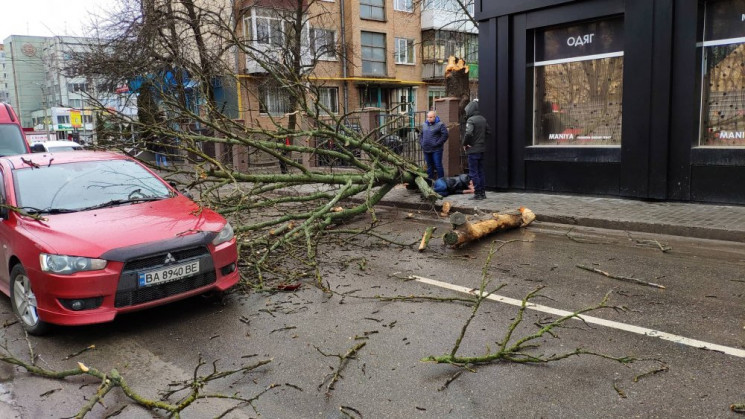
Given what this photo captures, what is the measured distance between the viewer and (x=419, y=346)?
4.32 meters

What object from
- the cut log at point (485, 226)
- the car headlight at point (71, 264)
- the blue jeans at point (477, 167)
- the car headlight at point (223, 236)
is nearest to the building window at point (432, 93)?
the blue jeans at point (477, 167)

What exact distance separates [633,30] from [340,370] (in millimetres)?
9323

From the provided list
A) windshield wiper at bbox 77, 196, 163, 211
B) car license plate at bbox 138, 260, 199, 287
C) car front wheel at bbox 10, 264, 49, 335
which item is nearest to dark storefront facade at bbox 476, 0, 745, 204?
windshield wiper at bbox 77, 196, 163, 211

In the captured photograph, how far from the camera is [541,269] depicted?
6.50 metres

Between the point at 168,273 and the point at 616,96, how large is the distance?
9469 millimetres

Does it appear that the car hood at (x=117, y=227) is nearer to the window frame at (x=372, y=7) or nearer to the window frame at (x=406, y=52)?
the window frame at (x=372, y=7)

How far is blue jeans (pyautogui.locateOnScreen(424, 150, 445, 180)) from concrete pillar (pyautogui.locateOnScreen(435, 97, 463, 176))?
762mm

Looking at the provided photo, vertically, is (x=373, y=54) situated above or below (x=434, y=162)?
above

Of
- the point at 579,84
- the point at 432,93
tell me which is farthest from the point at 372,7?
the point at 579,84

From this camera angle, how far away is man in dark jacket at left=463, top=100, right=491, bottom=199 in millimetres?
11445

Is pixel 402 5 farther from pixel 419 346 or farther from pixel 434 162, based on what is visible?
pixel 419 346

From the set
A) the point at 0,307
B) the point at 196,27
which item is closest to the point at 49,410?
the point at 0,307

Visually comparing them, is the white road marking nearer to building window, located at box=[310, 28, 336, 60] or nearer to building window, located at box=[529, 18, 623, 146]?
building window, located at box=[529, 18, 623, 146]

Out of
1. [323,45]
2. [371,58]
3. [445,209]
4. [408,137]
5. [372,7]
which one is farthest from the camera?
[371,58]
